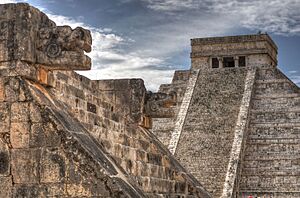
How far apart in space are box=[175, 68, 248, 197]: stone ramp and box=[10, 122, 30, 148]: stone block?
1953 centimetres

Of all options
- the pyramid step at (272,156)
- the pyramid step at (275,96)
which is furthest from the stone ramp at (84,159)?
the pyramid step at (275,96)

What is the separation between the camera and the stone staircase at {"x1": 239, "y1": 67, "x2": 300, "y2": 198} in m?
27.6

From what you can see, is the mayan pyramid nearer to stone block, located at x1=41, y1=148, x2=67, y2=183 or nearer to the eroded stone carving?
the eroded stone carving

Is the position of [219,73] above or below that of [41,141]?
above

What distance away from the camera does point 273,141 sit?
30.1m

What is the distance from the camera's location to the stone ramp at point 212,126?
2827 cm

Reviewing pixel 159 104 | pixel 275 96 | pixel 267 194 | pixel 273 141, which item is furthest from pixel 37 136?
pixel 275 96

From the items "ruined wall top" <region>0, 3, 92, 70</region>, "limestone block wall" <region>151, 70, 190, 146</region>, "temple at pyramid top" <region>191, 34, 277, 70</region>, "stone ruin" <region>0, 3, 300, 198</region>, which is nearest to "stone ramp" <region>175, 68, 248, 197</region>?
"limestone block wall" <region>151, 70, 190, 146</region>

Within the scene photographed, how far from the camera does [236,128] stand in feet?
100

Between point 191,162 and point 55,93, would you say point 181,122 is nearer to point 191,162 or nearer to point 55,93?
point 191,162

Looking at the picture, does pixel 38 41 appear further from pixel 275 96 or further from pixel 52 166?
pixel 275 96

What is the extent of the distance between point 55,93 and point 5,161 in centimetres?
127

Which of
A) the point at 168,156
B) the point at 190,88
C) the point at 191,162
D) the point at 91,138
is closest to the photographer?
the point at 91,138

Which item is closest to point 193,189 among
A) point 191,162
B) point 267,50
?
point 191,162
